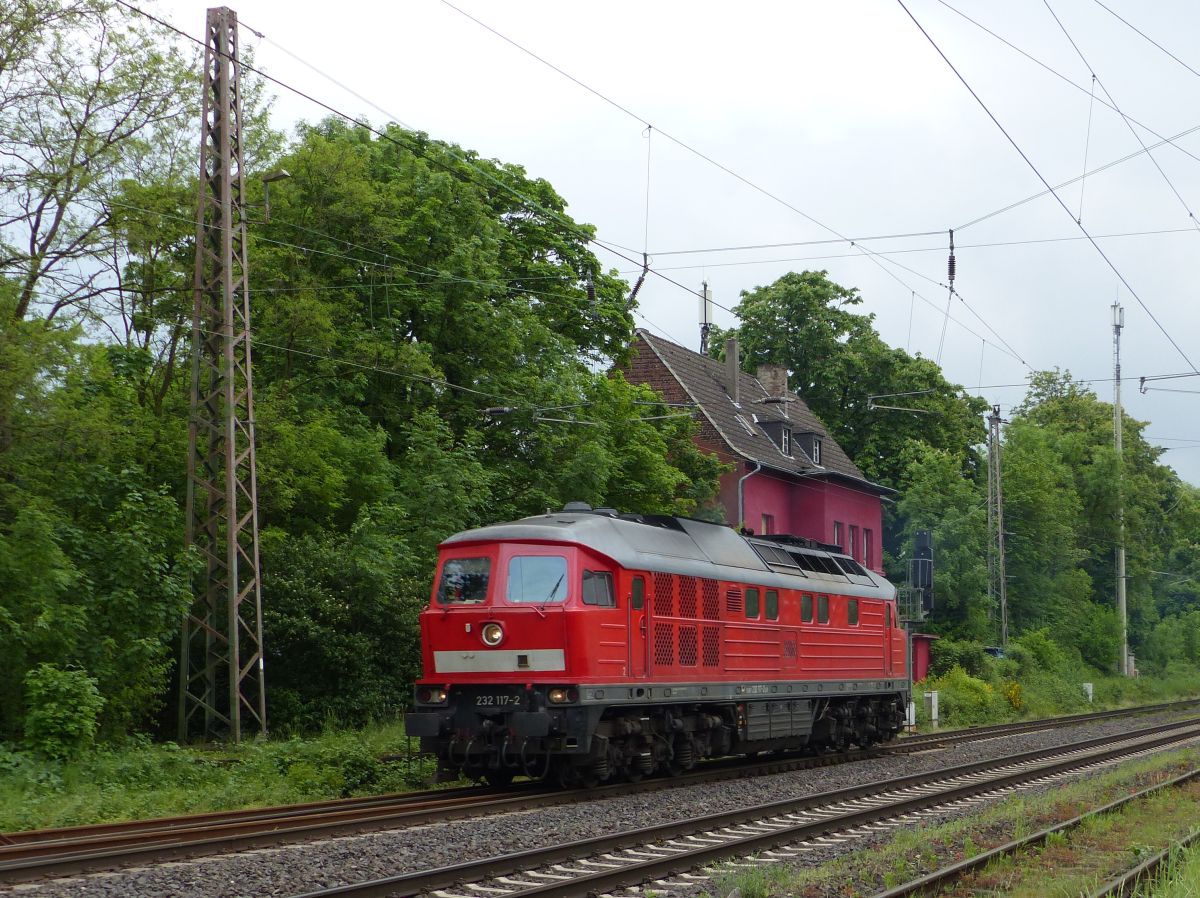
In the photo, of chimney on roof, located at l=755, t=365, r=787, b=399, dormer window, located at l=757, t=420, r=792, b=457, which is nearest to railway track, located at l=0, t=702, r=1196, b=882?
dormer window, located at l=757, t=420, r=792, b=457

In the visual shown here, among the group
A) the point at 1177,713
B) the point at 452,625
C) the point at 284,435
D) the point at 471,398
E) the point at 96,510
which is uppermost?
the point at 471,398

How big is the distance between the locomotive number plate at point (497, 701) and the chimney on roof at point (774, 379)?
1497 inches

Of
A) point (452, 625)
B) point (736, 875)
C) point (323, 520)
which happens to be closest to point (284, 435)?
point (323, 520)

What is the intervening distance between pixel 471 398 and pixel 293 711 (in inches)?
461

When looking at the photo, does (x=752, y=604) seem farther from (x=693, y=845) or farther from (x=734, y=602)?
(x=693, y=845)

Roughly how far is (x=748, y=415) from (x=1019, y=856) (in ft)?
125

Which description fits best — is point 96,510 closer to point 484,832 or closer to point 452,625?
point 452,625

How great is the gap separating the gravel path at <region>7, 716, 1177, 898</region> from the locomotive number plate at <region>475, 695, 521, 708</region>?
151 centimetres

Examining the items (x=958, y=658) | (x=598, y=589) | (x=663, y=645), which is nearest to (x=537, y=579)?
(x=598, y=589)

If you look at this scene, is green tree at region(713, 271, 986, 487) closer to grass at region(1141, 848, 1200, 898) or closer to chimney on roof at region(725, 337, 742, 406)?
chimney on roof at region(725, 337, 742, 406)

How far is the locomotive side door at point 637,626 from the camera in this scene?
16.8 meters

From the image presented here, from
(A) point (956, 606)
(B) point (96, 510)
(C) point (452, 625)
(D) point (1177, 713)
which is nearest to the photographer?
(C) point (452, 625)

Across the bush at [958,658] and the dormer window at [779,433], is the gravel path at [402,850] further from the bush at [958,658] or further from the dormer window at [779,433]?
the dormer window at [779,433]

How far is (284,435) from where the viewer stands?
22328 mm
